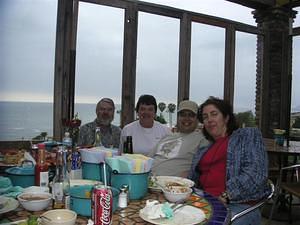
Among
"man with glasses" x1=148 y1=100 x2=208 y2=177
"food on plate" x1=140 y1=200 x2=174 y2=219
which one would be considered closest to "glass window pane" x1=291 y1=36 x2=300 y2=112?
"man with glasses" x1=148 y1=100 x2=208 y2=177

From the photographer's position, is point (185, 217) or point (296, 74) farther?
point (296, 74)

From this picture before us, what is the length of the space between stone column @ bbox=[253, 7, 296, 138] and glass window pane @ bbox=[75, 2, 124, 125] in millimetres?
2425

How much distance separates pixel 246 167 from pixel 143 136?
1.29 metres

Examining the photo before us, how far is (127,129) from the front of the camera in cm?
292

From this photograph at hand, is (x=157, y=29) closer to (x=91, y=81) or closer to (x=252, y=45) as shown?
(x=91, y=81)

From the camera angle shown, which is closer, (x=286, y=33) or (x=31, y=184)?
(x=31, y=184)

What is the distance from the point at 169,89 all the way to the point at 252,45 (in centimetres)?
170

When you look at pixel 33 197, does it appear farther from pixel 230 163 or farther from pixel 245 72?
pixel 245 72

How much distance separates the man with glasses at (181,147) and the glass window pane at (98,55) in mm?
1502

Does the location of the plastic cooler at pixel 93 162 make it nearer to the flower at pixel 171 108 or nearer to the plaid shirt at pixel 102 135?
the plaid shirt at pixel 102 135

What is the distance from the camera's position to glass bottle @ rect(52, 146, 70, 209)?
1093 mm

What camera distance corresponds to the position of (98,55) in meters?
3.83

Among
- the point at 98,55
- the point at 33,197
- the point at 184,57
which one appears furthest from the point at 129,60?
the point at 33,197

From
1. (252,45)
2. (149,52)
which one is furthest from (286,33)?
(149,52)
